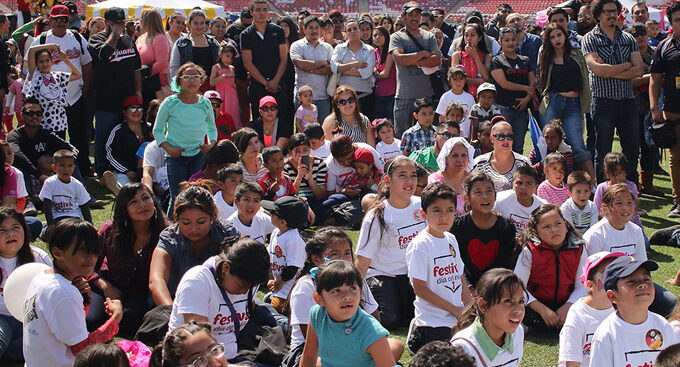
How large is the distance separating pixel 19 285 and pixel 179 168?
341cm

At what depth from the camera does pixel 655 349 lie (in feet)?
11.8

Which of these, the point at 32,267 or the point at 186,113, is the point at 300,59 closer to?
the point at 186,113

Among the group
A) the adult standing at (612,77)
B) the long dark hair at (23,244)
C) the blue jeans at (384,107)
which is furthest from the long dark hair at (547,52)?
the long dark hair at (23,244)

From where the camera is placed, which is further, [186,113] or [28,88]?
[28,88]

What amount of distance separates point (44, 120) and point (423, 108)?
14.1 ft

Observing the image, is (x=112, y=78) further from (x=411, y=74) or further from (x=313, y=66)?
(x=411, y=74)

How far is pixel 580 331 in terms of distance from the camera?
158 inches

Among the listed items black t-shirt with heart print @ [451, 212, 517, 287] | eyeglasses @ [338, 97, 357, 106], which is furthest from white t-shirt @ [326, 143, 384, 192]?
black t-shirt with heart print @ [451, 212, 517, 287]

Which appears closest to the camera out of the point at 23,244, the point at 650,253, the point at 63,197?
the point at 23,244

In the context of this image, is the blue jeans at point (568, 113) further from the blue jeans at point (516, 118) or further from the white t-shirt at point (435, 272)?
the white t-shirt at point (435, 272)

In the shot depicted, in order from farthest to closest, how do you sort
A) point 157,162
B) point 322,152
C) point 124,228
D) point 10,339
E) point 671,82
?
point 322,152 → point 157,162 → point 671,82 → point 124,228 → point 10,339

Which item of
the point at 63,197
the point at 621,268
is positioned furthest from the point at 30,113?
the point at 621,268

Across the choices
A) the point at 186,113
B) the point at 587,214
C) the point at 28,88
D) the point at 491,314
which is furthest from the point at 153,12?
the point at 491,314

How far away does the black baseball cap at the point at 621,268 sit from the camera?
363 cm
